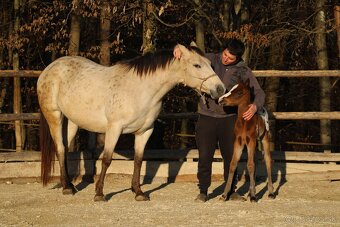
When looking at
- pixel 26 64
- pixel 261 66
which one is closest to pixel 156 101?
pixel 261 66

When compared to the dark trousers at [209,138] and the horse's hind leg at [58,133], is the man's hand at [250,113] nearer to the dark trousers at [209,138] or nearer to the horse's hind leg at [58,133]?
the dark trousers at [209,138]

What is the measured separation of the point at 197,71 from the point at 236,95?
0.59 metres

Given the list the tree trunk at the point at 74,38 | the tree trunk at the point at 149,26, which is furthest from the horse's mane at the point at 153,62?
the tree trunk at the point at 74,38

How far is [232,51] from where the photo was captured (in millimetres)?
8648

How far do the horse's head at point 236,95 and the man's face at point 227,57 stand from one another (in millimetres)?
281

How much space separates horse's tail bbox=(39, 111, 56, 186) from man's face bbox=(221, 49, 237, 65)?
2.84m

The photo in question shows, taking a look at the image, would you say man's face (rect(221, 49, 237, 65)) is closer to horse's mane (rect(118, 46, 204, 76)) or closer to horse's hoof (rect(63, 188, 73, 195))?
horse's mane (rect(118, 46, 204, 76))

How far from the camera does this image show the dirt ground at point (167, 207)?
7.54 meters

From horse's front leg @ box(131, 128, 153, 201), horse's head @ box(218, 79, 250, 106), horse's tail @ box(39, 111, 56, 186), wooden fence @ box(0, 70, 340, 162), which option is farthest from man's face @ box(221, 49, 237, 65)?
horse's tail @ box(39, 111, 56, 186)

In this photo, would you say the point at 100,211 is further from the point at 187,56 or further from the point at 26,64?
the point at 26,64

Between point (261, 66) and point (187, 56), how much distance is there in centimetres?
898

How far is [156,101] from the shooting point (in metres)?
9.30

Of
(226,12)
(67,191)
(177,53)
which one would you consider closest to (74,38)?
(226,12)

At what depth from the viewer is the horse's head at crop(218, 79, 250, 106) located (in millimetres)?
8664
